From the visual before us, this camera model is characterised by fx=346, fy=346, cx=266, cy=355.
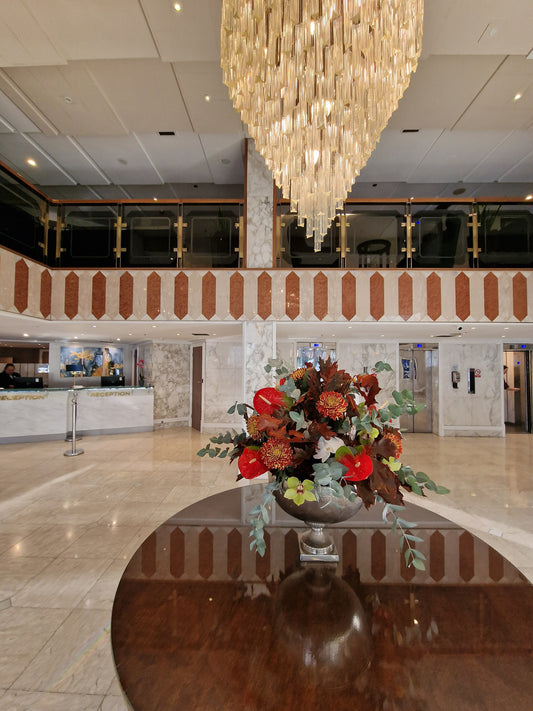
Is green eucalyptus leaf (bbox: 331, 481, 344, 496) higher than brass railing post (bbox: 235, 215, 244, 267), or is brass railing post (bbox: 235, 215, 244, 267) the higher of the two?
brass railing post (bbox: 235, 215, 244, 267)

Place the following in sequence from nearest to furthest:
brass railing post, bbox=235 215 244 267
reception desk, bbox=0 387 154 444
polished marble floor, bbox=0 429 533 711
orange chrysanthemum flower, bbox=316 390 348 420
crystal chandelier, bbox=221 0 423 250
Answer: orange chrysanthemum flower, bbox=316 390 348 420 → polished marble floor, bbox=0 429 533 711 → crystal chandelier, bbox=221 0 423 250 → brass railing post, bbox=235 215 244 267 → reception desk, bbox=0 387 154 444

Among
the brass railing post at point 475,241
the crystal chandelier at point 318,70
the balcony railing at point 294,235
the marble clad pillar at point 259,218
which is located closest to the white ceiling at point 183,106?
the marble clad pillar at point 259,218

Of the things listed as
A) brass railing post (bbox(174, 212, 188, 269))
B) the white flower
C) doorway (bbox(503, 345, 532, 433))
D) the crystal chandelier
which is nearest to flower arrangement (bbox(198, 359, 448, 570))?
the white flower

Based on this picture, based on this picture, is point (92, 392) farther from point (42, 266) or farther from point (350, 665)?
point (350, 665)

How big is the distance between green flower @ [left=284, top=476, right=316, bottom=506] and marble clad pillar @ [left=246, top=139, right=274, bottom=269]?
565 centimetres

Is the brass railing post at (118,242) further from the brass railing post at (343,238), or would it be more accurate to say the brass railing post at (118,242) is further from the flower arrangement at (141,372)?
the flower arrangement at (141,372)

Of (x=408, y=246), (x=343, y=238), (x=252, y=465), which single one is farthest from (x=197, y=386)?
(x=252, y=465)

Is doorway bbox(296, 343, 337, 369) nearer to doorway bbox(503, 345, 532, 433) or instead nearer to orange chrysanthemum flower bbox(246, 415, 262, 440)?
doorway bbox(503, 345, 532, 433)

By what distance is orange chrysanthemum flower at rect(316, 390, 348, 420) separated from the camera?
1315mm

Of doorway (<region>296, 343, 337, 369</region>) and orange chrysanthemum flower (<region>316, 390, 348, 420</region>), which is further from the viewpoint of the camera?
doorway (<region>296, 343, 337, 369</region>)

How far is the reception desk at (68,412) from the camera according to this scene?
8062 mm

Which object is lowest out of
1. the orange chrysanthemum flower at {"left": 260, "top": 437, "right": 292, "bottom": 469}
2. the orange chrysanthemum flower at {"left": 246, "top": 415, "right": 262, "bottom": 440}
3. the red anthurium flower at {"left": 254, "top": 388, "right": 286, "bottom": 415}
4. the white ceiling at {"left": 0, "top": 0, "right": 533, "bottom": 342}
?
the orange chrysanthemum flower at {"left": 260, "top": 437, "right": 292, "bottom": 469}

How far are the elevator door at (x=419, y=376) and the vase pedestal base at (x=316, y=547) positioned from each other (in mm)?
9260

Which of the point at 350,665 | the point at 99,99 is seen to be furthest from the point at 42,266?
the point at 350,665
